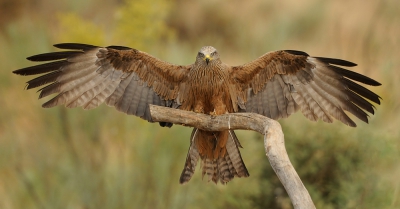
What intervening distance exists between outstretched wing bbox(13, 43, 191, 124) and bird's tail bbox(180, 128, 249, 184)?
1.90 feet

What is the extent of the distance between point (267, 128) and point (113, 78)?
8.51ft

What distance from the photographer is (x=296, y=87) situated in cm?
743

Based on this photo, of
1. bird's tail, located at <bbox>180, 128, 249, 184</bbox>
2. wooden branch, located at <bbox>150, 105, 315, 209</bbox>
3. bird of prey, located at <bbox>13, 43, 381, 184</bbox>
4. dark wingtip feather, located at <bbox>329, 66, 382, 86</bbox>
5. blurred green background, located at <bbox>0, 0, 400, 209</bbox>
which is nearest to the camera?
wooden branch, located at <bbox>150, 105, 315, 209</bbox>

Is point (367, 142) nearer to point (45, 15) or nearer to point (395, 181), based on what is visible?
point (395, 181)

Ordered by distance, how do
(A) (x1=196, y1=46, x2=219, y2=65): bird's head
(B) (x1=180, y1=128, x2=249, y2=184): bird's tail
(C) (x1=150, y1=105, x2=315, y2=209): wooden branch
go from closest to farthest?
(C) (x1=150, y1=105, x2=315, y2=209): wooden branch → (A) (x1=196, y1=46, x2=219, y2=65): bird's head → (B) (x1=180, y1=128, x2=249, y2=184): bird's tail

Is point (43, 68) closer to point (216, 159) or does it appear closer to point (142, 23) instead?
point (216, 159)

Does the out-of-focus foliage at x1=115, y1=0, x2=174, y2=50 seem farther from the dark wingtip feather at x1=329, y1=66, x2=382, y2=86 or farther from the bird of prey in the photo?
the dark wingtip feather at x1=329, y1=66, x2=382, y2=86

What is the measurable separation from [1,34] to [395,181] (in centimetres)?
1272

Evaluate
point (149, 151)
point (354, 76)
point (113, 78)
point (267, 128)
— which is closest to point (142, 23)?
point (149, 151)

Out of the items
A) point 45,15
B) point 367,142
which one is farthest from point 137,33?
point 45,15

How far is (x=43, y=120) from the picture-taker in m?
12.8

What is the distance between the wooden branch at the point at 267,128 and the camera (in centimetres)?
488

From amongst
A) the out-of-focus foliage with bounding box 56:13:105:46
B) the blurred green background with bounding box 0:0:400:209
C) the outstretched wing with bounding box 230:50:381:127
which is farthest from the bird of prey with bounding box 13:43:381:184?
the out-of-focus foliage with bounding box 56:13:105:46

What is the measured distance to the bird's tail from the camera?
7.50 metres
